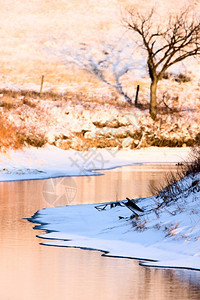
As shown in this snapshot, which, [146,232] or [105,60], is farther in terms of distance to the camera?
[105,60]

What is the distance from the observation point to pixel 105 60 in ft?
267

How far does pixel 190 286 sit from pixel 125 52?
7593 cm

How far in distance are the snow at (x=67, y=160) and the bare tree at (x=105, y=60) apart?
26293 mm

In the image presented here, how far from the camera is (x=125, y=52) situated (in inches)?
3342

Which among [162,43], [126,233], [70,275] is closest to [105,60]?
[162,43]

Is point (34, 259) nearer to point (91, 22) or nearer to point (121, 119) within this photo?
point (121, 119)

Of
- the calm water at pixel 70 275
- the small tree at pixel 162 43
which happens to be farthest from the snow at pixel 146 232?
the small tree at pixel 162 43

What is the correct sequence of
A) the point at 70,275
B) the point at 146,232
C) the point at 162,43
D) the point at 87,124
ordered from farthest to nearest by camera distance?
the point at 162,43, the point at 87,124, the point at 146,232, the point at 70,275

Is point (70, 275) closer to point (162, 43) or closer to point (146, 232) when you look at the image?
point (146, 232)

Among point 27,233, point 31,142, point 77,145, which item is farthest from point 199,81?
point 27,233

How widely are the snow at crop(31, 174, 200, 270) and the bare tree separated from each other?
54.3m

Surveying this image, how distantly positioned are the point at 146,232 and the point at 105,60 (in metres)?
68.9

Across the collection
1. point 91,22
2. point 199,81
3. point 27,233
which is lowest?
point 27,233

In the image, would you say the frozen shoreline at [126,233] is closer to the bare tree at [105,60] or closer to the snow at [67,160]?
the snow at [67,160]
